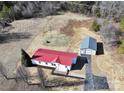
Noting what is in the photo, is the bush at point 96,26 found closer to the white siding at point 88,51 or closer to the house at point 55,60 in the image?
the white siding at point 88,51

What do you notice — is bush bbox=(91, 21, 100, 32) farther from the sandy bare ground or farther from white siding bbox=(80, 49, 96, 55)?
white siding bbox=(80, 49, 96, 55)

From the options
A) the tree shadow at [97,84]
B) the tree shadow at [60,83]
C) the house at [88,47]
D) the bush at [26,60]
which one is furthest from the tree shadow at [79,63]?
the bush at [26,60]

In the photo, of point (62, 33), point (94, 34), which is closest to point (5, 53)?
point (62, 33)

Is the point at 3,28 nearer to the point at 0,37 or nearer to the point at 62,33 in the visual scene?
the point at 0,37

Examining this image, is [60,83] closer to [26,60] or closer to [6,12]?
[26,60]

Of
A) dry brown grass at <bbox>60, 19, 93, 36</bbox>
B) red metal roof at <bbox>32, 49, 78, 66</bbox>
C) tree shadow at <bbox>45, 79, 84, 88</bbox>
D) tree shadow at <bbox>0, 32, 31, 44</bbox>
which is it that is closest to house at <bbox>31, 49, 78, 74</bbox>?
red metal roof at <bbox>32, 49, 78, 66</bbox>
